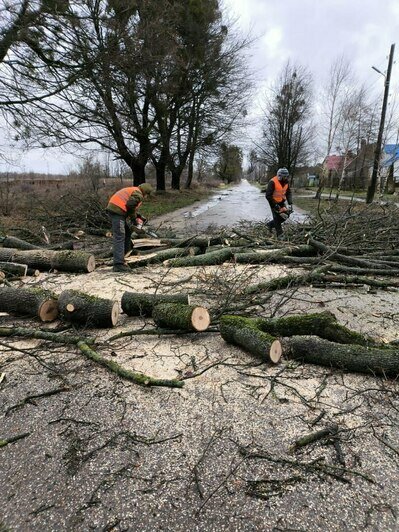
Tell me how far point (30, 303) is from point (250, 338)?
8.24ft

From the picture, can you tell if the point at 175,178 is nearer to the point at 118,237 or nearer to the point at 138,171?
the point at 138,171

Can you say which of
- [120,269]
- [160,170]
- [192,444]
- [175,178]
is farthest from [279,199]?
[175,178]

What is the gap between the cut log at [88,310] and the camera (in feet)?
13.3

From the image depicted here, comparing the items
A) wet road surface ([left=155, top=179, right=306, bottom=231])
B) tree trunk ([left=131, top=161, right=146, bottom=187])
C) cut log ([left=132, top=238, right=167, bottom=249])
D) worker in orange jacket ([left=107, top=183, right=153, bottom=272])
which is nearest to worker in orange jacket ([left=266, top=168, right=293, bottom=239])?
wet road surface ([left=155, top=179, right=306, bottom=231])

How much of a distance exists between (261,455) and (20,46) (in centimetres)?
995

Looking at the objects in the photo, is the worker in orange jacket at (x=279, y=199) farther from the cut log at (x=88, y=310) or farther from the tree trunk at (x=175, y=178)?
the tree trunk at (x=175, y=178)

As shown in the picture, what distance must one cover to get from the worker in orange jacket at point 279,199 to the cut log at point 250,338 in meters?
5.39

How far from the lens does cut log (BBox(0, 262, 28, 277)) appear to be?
6.18 metres

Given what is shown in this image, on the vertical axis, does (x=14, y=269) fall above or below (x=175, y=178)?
below

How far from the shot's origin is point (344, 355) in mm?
3223

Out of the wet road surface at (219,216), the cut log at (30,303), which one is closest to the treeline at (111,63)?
the wet road surface at (219,216)

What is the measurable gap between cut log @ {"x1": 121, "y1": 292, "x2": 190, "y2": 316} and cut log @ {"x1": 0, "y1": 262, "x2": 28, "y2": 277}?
2733mm

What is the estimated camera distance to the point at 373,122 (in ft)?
64.6

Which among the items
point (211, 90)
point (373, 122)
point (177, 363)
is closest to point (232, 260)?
point (177, 363)
